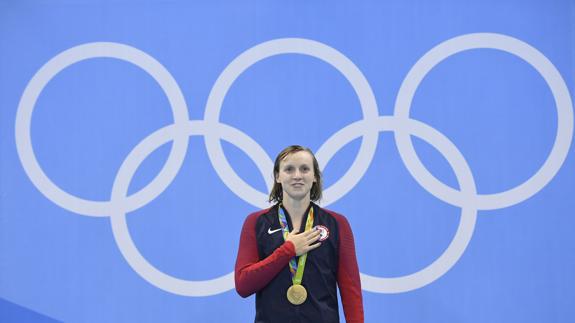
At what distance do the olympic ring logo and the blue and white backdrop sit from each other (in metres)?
0.01

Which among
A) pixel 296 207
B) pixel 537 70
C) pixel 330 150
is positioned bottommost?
pixel 296 207

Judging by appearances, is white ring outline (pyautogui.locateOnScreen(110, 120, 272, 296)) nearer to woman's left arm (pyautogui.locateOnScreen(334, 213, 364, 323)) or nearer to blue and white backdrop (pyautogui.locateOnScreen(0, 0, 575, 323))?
blue and white backdrop (pyautogui.locateOnScreen(0, 0, 575, 323))

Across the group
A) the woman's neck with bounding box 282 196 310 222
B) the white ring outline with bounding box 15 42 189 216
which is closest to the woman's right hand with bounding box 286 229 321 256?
the woman's neck with bounding box 282 196 310 222

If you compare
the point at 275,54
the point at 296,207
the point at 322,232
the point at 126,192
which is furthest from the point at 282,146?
the point at 322,232

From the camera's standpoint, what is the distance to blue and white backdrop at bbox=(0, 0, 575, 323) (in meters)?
3.94

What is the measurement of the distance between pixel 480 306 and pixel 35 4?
3.83 meters

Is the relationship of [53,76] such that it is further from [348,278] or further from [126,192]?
[348,278]

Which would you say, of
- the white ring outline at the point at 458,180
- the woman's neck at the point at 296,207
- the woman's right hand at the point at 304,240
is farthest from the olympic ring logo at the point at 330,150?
the woman's right hand at the point at 304,240

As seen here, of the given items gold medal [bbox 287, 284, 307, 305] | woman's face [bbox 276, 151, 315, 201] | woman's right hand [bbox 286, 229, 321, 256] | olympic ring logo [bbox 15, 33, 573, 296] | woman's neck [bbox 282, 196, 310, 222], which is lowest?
gold medal [bbox 287, 284, 307, 305]

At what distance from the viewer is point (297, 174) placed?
2615 millimetres

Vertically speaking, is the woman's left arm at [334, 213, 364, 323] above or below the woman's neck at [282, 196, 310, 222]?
below

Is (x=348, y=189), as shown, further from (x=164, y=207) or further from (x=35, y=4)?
(x=35, y=4)

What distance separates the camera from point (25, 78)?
13.9 ft

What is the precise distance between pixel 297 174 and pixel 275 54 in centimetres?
171
